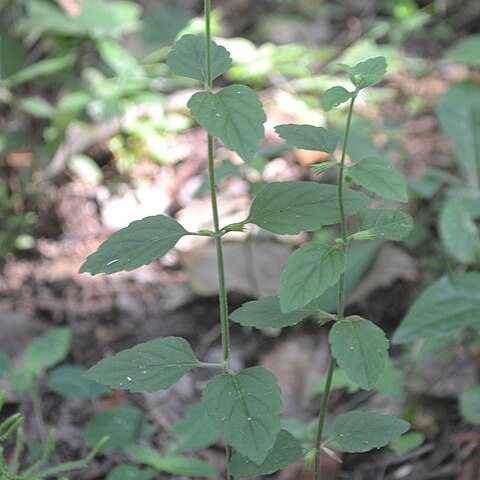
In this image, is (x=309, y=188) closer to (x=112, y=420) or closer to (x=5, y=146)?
(x=112, y=420)

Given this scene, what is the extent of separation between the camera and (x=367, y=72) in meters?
1.30

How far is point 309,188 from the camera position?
1.33 meters

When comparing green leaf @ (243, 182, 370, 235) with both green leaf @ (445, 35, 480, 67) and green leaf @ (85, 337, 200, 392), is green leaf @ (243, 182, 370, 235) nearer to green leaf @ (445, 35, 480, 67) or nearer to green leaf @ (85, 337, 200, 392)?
green leaf @ (85, 337, 200, 392)

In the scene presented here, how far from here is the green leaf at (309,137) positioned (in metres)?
1.29

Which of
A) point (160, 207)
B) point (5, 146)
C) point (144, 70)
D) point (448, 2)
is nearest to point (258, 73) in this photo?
point (144, 70)

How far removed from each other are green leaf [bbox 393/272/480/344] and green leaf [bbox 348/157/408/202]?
748 millimetres

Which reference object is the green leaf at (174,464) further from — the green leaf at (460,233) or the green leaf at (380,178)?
the green leaf at (460,233)

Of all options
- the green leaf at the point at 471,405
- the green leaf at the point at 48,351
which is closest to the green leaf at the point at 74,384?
the green leaf at the point at 48,351

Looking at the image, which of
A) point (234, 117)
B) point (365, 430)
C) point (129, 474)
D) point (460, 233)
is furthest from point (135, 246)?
point (460, 233)

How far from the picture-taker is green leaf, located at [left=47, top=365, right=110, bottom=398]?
2.04 metres

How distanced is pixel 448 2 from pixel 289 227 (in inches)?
155

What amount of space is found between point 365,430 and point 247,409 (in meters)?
0.26

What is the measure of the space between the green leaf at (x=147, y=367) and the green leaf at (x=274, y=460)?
20 cm

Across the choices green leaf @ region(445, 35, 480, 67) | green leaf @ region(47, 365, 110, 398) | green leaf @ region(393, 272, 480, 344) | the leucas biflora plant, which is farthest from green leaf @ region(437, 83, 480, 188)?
the leucas biflora plant
